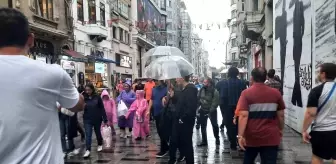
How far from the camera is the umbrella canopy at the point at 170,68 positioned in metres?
7.72

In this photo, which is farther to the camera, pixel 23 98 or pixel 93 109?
pixel 93 109

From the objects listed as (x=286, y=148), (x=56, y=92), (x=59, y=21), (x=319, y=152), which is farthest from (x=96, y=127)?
(x=59, y=21)

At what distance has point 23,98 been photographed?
75.2 inches

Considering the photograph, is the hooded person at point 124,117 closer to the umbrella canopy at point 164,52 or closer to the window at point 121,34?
the umbrella canopy at point 164,52

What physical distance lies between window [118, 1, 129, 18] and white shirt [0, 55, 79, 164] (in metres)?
32.7

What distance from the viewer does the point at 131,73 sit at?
37.6 metres

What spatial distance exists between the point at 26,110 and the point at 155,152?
257 inches

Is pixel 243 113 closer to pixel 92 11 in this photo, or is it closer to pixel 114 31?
pixel 92 11

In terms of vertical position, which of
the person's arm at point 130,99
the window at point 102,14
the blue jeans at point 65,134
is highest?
the window at point 102,14

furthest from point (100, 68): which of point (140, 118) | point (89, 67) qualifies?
point (140, 118)

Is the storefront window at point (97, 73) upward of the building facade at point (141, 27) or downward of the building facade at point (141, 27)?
downward

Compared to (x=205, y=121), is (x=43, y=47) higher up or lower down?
higher up

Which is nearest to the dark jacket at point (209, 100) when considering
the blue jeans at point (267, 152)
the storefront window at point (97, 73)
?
the blue jeans at point (267, 152)

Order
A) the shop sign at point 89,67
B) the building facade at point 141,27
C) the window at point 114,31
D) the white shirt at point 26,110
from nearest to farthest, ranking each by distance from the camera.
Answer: the white shirt at point 26,110
the shop sign at point 89,67
the window at point 114,31
the building facade at point 141,27
